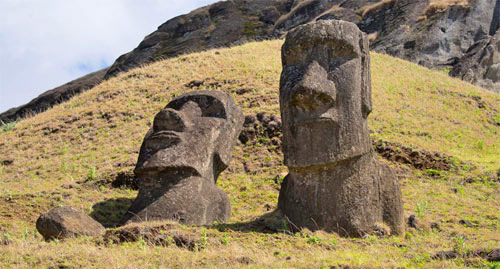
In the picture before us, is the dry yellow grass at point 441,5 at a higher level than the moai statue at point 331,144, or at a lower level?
higher

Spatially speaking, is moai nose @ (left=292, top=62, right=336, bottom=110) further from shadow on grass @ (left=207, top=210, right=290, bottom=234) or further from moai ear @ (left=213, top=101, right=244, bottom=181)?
moai ear @ (left=213, top=101, right=244, bottom=181)

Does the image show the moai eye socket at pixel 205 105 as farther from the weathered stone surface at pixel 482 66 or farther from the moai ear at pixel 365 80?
the weathered stone surface at pixel 482 66

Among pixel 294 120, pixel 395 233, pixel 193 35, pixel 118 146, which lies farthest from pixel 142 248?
pixel 193 35

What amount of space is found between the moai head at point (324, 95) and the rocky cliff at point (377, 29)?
2103 cm

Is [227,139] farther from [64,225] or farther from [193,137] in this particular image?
[64,225]

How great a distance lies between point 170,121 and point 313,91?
10.5 feet

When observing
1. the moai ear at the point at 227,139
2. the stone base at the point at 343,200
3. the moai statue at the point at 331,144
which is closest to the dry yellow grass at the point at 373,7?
the moai ear at the point at 227,139

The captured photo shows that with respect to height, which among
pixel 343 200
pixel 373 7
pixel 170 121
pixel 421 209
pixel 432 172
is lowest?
pixel 432 172

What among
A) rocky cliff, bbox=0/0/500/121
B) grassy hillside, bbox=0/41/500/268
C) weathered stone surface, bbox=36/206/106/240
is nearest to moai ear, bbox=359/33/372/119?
grassy hillside, bbox=0/41/500/268

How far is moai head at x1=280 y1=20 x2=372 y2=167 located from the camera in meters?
7.97

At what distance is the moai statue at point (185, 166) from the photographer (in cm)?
950

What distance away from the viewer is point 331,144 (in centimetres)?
793

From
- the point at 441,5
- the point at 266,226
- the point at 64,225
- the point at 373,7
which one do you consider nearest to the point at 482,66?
the point at 441,5

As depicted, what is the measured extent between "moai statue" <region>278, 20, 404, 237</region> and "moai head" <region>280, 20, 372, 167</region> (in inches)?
0.5
